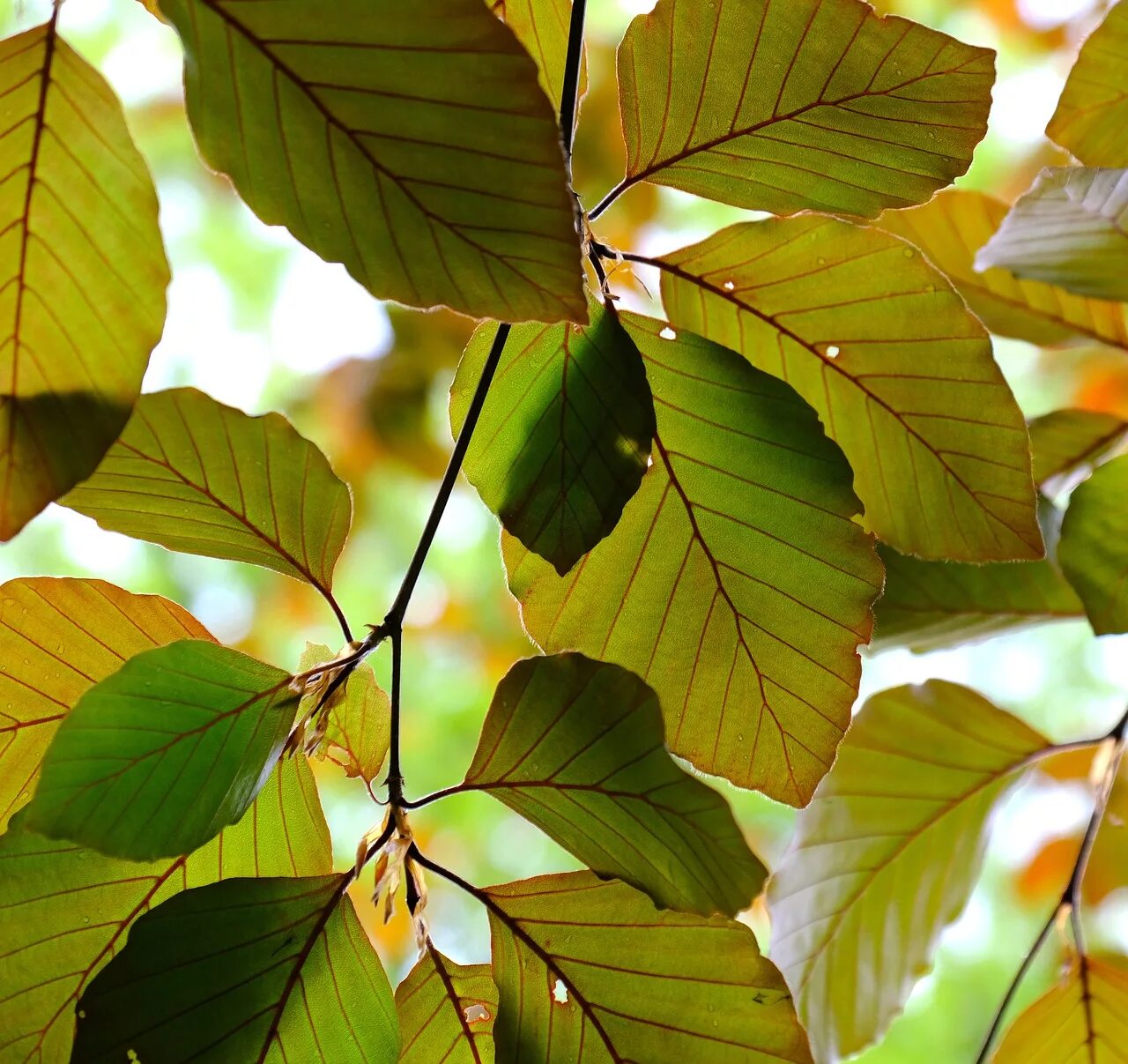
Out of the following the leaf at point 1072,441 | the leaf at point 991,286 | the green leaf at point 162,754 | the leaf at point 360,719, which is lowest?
the green leaf at point 162,754

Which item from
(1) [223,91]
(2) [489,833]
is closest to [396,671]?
(1) [223,91]

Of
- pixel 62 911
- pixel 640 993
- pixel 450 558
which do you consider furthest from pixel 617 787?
pixel 450 558

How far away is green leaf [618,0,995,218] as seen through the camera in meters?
0.38

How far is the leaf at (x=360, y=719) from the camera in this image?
1.43 ft

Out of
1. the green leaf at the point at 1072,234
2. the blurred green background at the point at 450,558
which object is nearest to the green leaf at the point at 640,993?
the green leaf at the point at 1072,234

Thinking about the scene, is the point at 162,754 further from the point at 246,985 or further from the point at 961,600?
the point at 961,600

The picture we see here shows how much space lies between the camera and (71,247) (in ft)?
0.99

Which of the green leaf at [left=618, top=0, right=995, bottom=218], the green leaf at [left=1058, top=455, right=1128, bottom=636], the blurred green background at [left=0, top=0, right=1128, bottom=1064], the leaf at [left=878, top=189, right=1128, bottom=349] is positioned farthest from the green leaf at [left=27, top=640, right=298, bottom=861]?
the blurred green background at [left=0, top=0, right=1128, bottom=1064]

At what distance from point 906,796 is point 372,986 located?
39 centimetres

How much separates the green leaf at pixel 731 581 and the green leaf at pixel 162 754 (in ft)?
0.42

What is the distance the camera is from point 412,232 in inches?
11.8

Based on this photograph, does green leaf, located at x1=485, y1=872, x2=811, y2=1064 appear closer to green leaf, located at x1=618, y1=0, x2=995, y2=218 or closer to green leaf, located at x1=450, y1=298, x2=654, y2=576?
green leaf, located at x1=450, y1=298, x2=654, y2=576

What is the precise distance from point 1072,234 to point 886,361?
14 cm

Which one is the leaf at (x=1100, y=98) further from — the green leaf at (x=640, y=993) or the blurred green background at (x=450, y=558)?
the blurred green background at (x=450, y=558)
